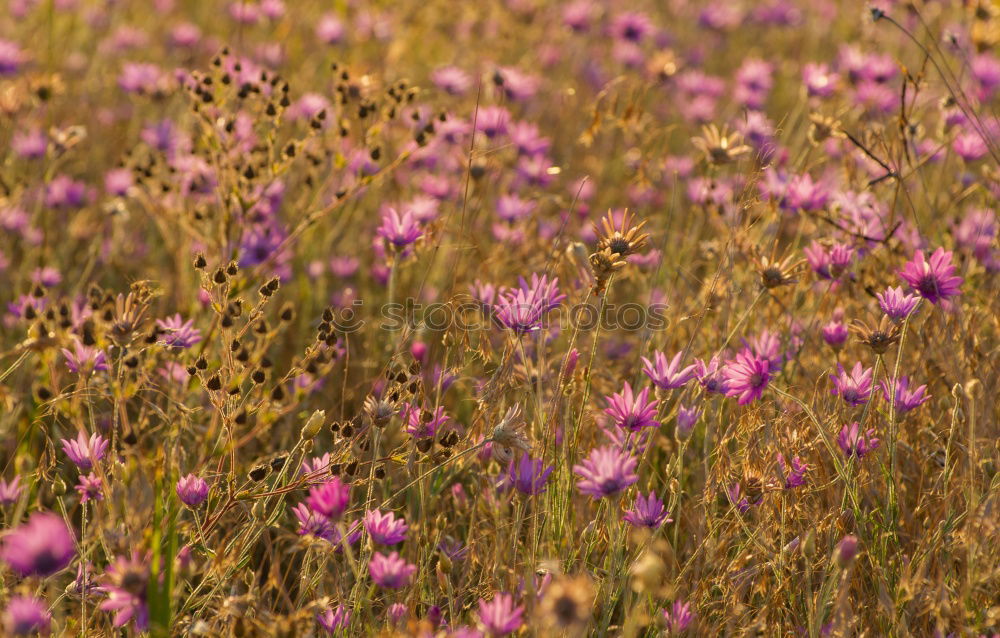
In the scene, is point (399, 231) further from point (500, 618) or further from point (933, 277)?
point (933, 277)

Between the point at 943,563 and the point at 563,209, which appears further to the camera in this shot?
the point at 563,209

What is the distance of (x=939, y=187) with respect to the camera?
3490 millimetres

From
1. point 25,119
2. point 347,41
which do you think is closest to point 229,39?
point 347,41

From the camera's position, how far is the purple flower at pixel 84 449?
174 cm

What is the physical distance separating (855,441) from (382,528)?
912 mm

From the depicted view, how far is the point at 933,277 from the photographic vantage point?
1927 mm

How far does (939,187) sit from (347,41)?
9.85 feet

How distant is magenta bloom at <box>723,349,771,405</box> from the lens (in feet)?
6.11

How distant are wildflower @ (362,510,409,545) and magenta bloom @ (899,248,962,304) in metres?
1.13

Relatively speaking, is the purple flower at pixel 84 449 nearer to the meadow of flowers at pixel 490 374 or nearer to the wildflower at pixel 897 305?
the meadow of flowers at pixel 490 374

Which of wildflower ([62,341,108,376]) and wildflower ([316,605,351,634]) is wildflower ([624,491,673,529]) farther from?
wildflower ([62,341,108,376])

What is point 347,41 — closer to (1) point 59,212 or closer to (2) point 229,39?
(2) point 229,39

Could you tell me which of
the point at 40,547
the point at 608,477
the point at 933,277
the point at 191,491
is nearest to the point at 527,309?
the point at 608,477

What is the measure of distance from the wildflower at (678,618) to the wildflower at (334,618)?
0.56m
